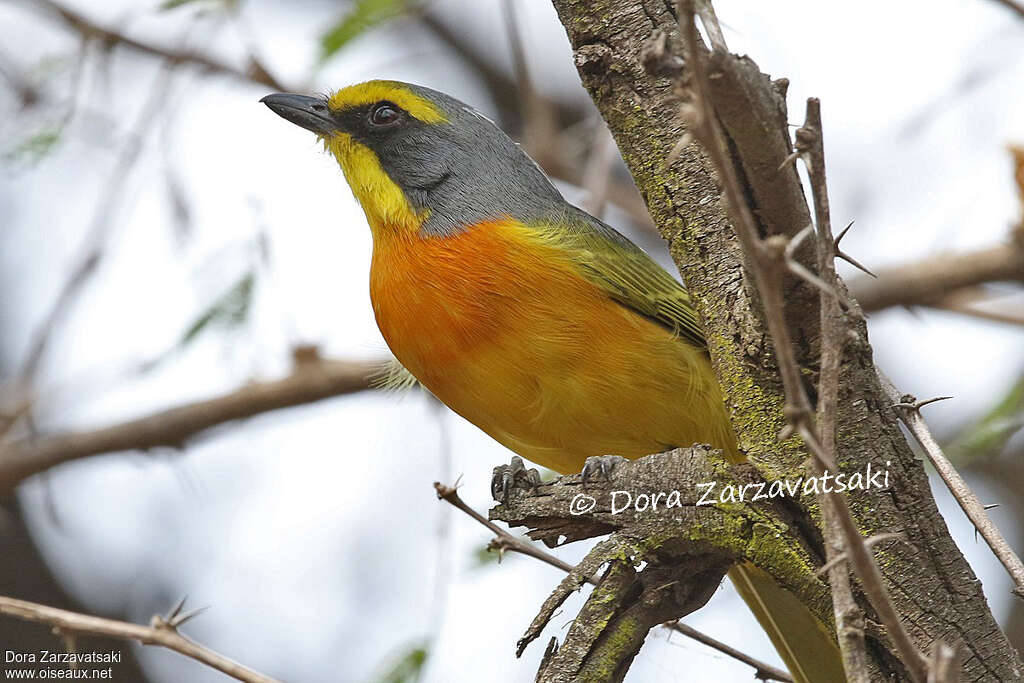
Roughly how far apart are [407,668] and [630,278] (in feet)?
4.61

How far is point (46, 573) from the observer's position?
5.98 m

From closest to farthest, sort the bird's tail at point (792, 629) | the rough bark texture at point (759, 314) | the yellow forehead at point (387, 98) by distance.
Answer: the rough bark texture at point (759, 314) < the bird's tail at point (792, 629) < the yellow forehead at point (387, 98)

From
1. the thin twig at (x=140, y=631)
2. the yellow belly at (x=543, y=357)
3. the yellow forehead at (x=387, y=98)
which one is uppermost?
the yellow forehead at (x=387, y=98)

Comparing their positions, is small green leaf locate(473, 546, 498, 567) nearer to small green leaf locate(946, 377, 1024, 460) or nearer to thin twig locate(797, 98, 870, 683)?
small green leaf locate(946, 377, 1024, 460)

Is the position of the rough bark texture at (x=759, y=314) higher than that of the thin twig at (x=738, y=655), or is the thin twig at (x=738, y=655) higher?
the rough bark texture at (x=759, y=314)

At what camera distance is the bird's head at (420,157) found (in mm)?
3936

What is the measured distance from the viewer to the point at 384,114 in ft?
14.3

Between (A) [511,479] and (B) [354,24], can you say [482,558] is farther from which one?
(B) [354,24]

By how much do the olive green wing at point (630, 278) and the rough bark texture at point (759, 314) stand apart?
43.5 inches

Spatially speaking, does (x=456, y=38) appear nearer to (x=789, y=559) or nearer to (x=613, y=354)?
(x=613, y=354)

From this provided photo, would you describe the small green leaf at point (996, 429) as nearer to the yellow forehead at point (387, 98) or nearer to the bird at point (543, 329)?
the bird at point (543, 329)

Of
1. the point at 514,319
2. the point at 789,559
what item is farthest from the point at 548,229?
the point at 789,559

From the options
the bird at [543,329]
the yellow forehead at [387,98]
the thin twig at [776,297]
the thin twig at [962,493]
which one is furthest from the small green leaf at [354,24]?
the thin twig at [776,297]

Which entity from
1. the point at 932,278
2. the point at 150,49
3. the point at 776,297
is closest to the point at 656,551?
the point at 776,297
